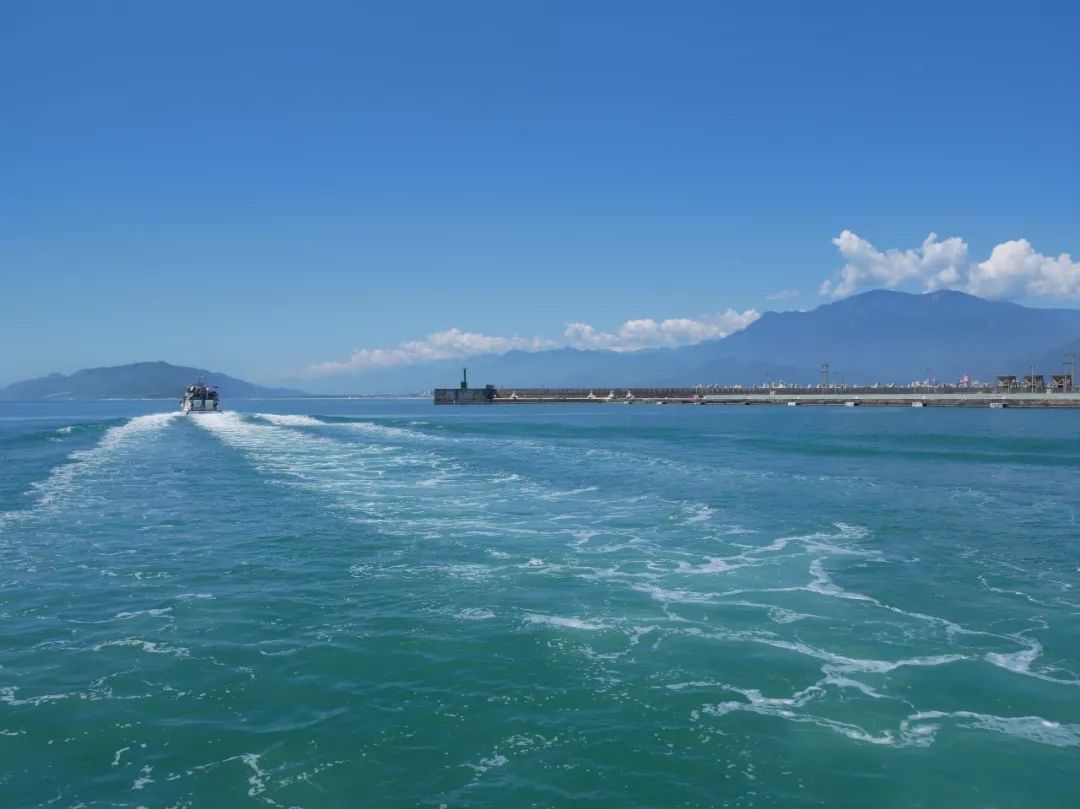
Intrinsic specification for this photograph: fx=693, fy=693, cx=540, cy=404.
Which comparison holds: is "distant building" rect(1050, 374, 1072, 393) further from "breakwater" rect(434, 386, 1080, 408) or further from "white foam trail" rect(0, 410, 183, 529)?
"white foam trail" rect(0, 410, 183, 529)

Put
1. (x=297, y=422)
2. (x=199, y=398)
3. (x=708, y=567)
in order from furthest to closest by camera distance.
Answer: (x=199, y=398) < (x=297, y=422) < (x=708, y=567)

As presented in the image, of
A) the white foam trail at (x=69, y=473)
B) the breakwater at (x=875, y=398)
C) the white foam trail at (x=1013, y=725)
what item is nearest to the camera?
the white foam trail at (x=1013, y=725)

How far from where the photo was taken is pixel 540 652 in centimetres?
1372

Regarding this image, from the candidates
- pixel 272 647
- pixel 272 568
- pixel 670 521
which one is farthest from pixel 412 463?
pixel 272 647

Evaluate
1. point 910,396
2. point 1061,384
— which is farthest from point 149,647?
point 910,396

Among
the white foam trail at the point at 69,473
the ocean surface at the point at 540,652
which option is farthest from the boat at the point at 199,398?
the ocean surface at the point at 540,652

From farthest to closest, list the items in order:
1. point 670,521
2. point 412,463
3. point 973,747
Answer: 1. point 412,463
2. point 670,521
3. point 973,747

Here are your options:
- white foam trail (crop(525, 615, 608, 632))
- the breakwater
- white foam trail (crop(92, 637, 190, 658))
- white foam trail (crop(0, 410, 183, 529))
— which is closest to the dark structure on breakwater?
the breakwater

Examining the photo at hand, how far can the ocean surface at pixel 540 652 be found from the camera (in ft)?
30.8

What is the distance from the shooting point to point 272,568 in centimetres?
2019

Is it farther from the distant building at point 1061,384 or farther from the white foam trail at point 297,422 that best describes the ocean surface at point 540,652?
the distant building at point 1061,384

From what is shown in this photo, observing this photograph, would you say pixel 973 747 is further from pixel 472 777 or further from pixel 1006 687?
pixel 472 777

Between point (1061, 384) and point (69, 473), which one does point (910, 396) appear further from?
point (69, 473)

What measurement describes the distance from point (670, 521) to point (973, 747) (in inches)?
690
